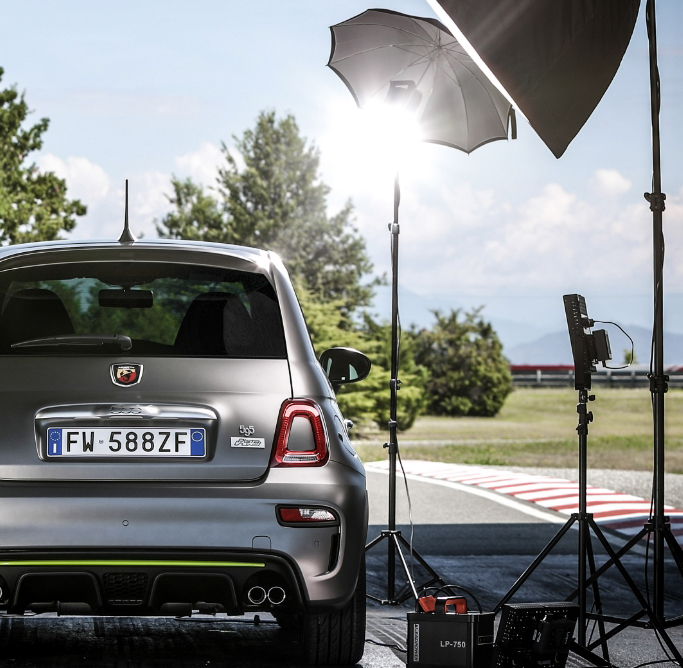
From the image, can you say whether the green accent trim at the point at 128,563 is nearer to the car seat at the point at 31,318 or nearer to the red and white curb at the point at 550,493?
the car seat at the point at 31,318

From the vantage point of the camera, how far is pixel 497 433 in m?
36.4

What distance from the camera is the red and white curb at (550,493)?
1238 centimetres

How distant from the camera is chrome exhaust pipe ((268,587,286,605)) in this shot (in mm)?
4285

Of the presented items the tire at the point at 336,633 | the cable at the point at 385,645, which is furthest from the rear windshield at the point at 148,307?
the cable at the point at 385,645

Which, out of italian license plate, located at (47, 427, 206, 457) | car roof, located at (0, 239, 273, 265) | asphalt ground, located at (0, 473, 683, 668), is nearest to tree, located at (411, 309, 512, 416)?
asphalt ground, located at (0, 473, 683, 668)

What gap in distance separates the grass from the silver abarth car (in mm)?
17913

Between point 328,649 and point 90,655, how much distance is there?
1.14 meters

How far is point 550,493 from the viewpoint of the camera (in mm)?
14977

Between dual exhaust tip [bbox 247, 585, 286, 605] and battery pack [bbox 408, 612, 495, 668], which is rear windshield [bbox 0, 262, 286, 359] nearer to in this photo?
dual exhaust tip [bbox 247, 585, 286, 605]

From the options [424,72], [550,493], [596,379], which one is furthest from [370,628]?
[596,379]

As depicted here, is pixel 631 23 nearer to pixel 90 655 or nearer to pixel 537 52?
pixel 537 52

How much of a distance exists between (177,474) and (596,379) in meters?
60.4

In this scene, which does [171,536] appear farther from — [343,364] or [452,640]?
[343,364]

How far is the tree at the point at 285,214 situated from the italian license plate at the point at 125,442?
1988 inches
